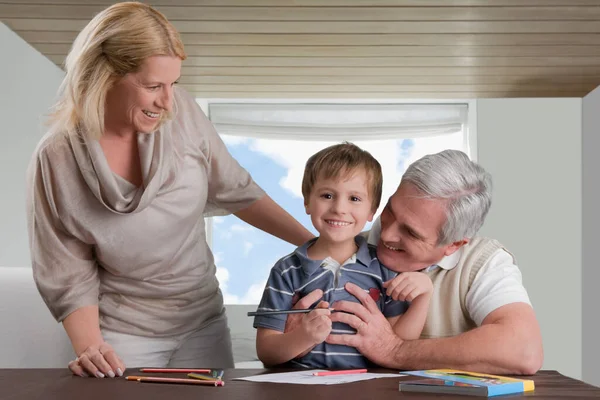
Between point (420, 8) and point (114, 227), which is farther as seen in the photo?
point (420, 8)

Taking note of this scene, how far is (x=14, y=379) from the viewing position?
1569 millimetres

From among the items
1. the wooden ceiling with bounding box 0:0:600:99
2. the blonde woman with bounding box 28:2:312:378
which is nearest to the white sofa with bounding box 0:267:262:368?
the blonde woman with bounding box 28:2:312:378

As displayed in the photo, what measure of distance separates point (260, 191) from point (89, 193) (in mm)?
593

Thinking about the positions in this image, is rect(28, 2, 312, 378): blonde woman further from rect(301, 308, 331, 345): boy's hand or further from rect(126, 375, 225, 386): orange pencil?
rect(301, 308, 331, 345): boy's hand

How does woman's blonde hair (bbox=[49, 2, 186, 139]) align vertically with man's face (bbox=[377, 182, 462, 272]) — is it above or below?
above

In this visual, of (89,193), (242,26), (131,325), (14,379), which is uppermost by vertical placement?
(242,26)

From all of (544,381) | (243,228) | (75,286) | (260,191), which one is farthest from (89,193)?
(243,228)

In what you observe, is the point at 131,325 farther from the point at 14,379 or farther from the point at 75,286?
the point at 14,379

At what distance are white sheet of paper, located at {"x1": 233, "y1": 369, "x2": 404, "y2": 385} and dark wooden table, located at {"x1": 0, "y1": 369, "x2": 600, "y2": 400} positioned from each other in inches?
1.2

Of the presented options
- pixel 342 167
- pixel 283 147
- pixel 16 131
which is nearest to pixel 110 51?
pixel 342 167

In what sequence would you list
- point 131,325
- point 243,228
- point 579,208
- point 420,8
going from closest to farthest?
1. point 131,325
2. point 420,8
3. point 579,208
4. point 243,228

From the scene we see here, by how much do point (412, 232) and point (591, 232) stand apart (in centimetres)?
553

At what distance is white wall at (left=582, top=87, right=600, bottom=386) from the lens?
20.9 feet

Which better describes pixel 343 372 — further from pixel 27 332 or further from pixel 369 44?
pixel 369 44
